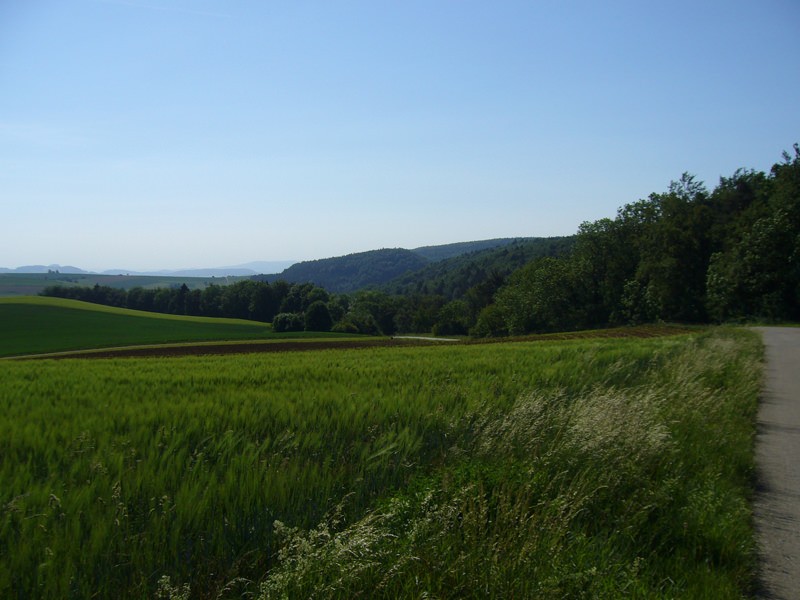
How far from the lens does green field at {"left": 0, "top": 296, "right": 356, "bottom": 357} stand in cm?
5188

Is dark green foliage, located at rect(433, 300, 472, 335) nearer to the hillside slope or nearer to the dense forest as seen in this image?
the dense forest

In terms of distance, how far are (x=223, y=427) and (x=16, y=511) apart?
8.16 feet

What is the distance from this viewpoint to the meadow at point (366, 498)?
3.28m

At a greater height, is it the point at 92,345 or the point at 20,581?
the point at 20,581

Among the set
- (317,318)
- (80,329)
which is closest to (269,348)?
(80,329)

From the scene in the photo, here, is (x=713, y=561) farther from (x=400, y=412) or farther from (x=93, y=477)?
(x=93, y=477)

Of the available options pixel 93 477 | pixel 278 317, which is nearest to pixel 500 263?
pixel 278 317

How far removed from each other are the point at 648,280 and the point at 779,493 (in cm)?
7157

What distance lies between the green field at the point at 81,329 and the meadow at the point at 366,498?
49126mm

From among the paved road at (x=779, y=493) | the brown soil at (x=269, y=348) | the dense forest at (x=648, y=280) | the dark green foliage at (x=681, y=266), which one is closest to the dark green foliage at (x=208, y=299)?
the dense forest at (x=648, y=280)

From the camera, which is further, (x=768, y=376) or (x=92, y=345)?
(x=92, y=345)

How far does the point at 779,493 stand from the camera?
6.00 m

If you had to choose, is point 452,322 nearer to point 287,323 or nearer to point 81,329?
point 287,323

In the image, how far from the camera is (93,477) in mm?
4043
